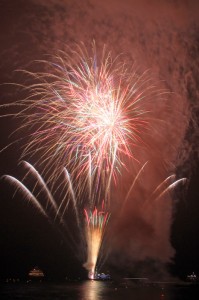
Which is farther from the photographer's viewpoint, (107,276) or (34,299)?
(107,276)

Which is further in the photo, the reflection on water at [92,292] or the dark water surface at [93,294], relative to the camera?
the reflection on water at [92,292]

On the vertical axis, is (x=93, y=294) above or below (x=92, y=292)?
below

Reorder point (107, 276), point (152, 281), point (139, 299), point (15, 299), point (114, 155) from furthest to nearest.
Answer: point (107, 276), point (152, 281), point (139, 299), point (15, 299), point (114, 155)

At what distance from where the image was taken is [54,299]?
139ft

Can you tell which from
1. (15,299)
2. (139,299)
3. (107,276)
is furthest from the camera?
(107,276)

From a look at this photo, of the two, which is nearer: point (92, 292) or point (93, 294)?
point (93, 294)

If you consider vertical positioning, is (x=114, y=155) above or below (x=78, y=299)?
above

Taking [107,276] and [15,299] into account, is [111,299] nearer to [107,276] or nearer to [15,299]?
[15,299]

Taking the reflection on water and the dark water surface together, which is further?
the reflection on water

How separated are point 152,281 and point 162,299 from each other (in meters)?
52.4

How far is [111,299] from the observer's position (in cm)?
4362

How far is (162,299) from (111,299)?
17.9 ft

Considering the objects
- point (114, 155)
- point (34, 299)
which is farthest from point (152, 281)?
point (114, 155)

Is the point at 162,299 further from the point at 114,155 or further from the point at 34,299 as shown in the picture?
the point at 114,155
